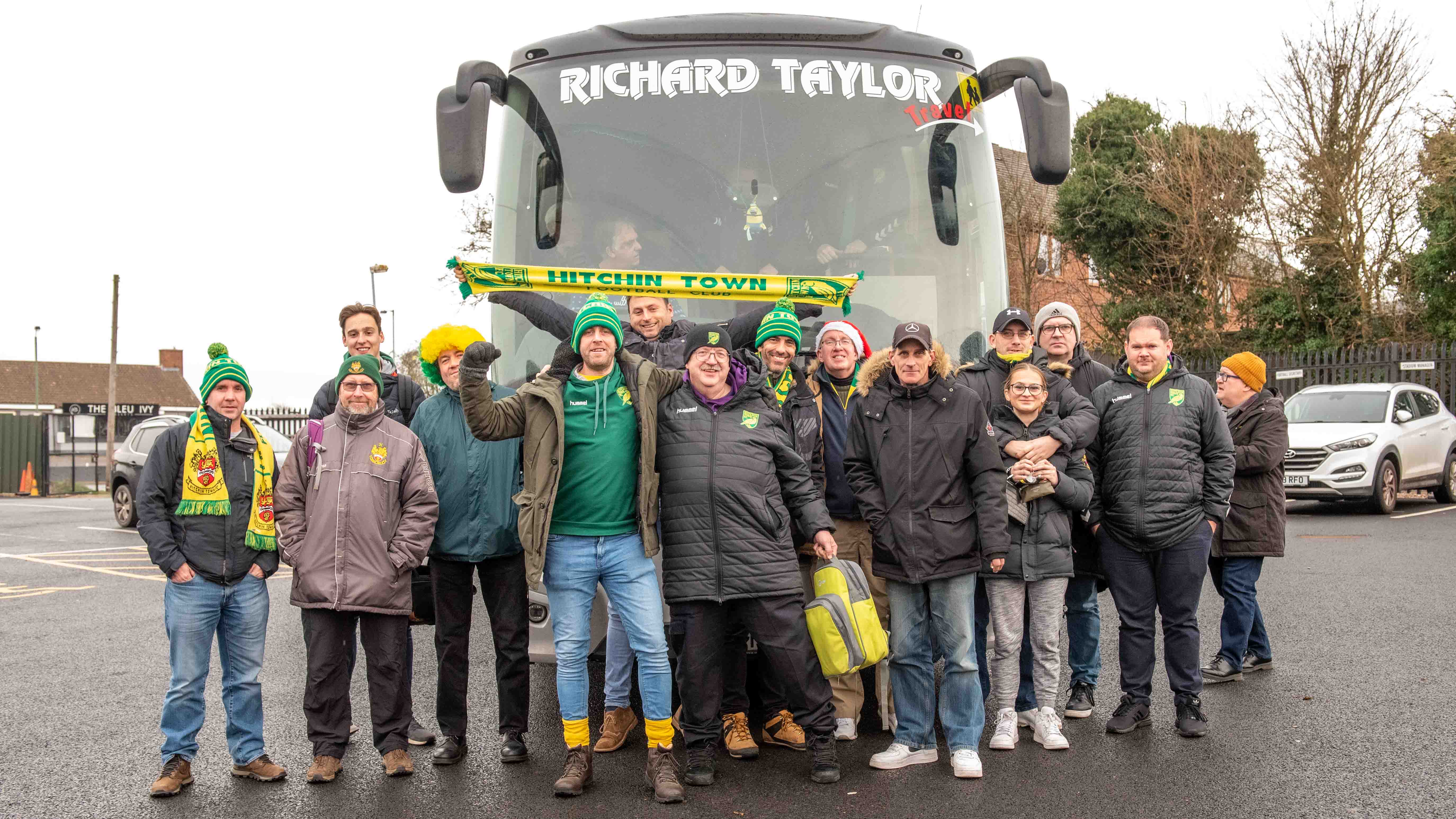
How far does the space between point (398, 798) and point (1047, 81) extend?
14.6ft

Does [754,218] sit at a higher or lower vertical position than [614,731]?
higher

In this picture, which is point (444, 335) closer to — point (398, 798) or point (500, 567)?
point (500, 567)

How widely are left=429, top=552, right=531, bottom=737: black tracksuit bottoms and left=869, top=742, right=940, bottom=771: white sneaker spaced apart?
1.52 meters

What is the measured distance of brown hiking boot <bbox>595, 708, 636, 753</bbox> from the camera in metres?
4.99

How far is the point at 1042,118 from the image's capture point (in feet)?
18.4

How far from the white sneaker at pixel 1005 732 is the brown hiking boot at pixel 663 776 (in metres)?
1.41

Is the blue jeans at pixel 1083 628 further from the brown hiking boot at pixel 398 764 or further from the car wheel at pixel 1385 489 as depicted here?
the car wheel at pixel 1385 489

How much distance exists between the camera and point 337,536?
4.70m

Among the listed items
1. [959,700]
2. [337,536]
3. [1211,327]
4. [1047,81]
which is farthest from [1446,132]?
[337,536]

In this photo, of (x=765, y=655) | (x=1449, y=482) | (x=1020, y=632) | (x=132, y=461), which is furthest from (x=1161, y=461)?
(x=132, y=461)

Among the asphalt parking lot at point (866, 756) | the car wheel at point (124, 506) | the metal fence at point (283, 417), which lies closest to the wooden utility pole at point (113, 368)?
the metal fence at point (283, 417)

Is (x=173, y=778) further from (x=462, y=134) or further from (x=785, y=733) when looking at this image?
(x=462, y=134)

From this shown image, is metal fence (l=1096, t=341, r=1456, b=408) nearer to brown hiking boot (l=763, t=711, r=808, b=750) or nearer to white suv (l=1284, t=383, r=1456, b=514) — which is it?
white suv (l=1284, t=383, r=1456, b=514)

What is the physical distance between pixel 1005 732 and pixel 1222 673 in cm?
179
